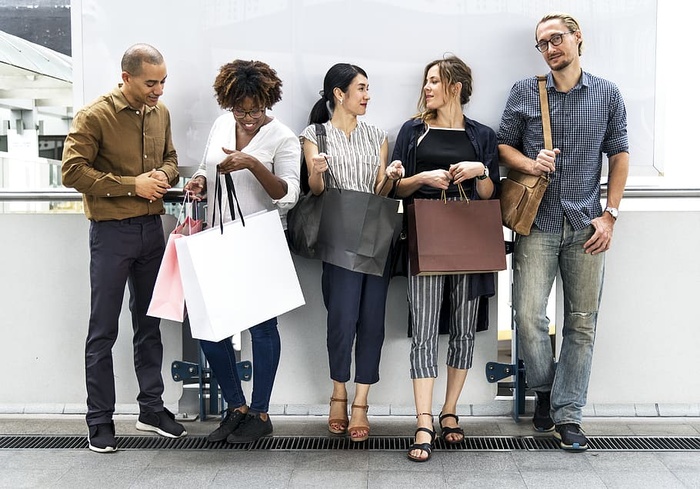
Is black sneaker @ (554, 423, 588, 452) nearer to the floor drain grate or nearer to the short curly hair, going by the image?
the floor drain grate

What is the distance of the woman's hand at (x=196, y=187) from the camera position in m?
3.62

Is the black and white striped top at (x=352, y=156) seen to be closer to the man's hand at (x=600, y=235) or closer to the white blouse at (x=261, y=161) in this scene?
the white blouse at (x=261, y=161)

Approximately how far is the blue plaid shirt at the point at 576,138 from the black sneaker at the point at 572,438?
34.8 inches

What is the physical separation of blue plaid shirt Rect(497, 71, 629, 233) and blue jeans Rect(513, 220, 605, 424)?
0.26 feet

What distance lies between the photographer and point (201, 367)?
13.4 feet

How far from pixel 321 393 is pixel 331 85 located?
1512mm

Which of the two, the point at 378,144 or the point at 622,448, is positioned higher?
the point at 378,144

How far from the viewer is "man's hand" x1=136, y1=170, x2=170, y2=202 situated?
140 inches

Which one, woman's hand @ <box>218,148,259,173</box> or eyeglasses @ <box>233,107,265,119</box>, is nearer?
woman's hand @ <box>218,148,259,173</box>

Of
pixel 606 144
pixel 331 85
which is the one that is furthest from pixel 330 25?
pixel 606 144

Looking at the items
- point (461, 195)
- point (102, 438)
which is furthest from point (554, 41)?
point (102, 438)

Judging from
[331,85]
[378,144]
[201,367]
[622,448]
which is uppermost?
[331,85]

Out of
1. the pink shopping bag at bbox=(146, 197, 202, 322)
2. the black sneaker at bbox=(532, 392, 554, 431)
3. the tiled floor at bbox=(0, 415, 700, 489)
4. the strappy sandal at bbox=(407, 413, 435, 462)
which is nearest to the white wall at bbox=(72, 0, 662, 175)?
the pink shopping bag at bbox=(146, 197, 202, 322)

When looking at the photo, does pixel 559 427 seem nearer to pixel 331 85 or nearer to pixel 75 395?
Answer: pixel 331 85
